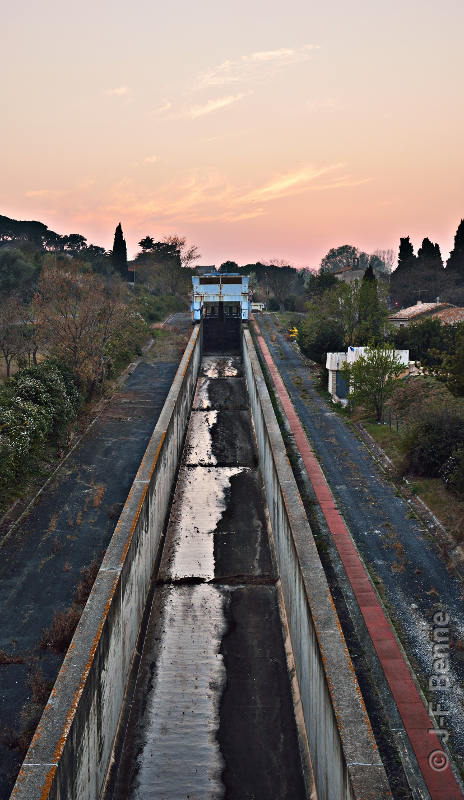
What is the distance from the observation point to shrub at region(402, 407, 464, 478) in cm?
1752

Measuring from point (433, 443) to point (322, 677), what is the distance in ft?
37.2

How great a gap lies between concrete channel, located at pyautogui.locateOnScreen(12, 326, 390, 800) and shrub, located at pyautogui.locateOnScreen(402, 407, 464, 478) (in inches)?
171

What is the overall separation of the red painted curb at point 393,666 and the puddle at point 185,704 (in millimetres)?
2950

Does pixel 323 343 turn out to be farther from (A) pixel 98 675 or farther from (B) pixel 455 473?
(A) pixel 98 675

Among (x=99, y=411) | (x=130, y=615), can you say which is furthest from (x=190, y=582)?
(x=99, y=411)

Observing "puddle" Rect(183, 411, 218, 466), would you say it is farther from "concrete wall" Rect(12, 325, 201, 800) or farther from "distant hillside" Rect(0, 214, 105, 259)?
"distant hillside" Rect(0, 214, 105, 259)

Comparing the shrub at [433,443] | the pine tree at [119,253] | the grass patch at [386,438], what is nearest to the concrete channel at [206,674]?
the shrub at [433,443]

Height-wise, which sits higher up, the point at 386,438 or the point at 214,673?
the point at 386,438

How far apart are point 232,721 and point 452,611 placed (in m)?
4.64

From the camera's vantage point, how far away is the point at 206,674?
1104 cm

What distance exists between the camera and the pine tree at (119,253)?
85188 millimetres

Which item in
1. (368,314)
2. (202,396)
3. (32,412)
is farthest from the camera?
(368,314)

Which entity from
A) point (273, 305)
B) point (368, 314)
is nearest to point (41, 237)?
point (273, 305)

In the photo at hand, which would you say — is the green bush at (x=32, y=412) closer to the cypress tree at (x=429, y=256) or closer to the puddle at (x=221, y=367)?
the puddle at (x=221, y=367)
